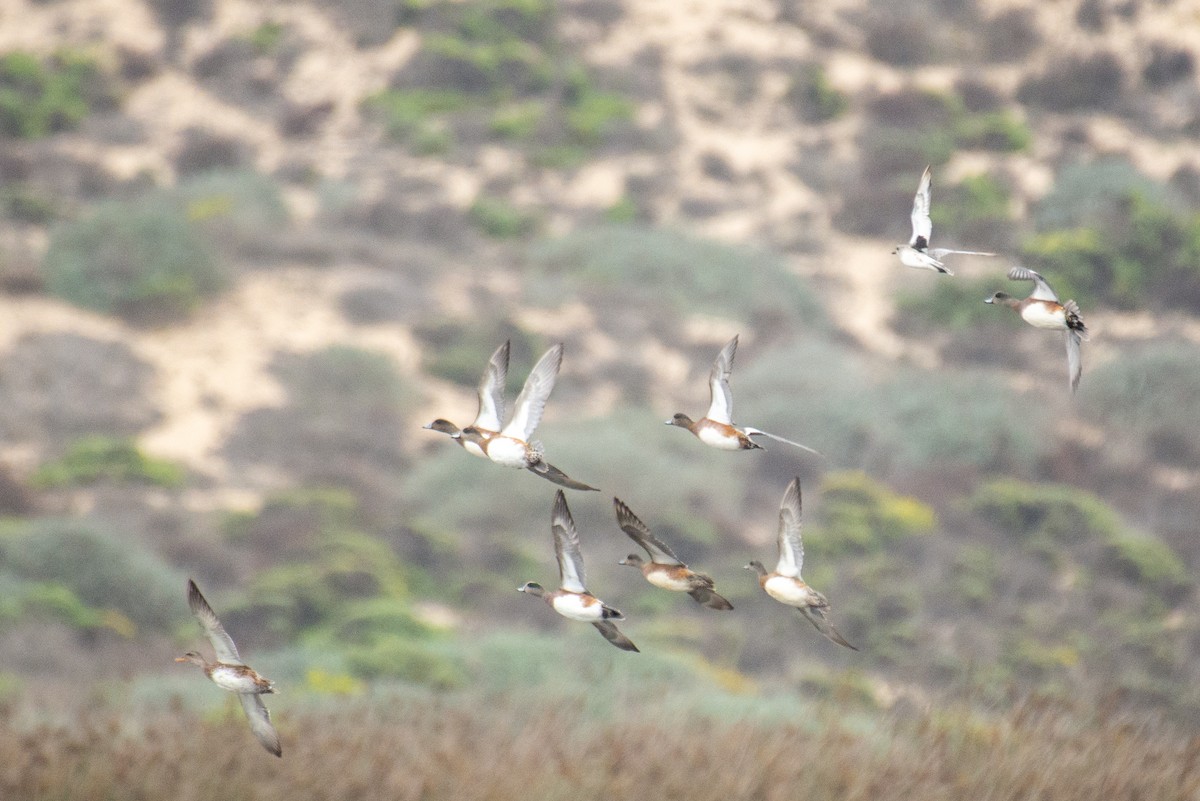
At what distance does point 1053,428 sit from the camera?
84.7 ft

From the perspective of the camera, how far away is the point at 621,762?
6797mm

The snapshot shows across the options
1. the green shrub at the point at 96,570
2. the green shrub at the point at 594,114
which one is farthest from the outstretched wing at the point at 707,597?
the green shrub at the point at 594,114

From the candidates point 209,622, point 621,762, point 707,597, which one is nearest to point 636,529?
point 707,597

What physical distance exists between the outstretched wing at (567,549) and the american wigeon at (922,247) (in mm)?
1709

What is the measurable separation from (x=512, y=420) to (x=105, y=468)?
58.5 ft

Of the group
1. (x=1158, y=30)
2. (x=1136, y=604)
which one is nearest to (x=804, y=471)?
(x=1136, y=604)

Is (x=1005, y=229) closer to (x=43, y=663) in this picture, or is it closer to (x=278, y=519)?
(x=278, y=519)

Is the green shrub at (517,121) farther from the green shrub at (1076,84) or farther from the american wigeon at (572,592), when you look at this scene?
the american wigeon at (572,592)

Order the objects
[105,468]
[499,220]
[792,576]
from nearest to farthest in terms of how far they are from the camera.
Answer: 1. [792,576]
2. [105,468]
3. [499,220]

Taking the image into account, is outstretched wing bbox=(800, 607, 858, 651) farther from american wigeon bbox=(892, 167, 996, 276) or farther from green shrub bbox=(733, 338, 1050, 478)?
green shrub bbox=(733, 338, 1050, 478)

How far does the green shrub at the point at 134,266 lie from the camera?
28031 millimetres

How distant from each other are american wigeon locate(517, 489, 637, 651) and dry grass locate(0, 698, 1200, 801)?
1040 millimetres

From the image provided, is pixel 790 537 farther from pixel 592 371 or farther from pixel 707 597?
pixel 592 371

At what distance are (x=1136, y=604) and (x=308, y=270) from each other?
58.4 feet
